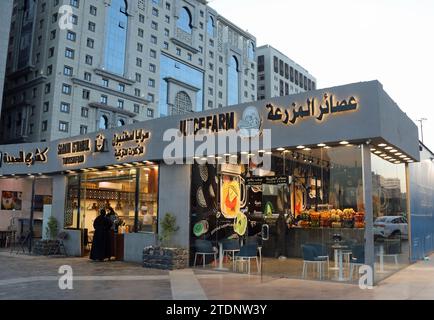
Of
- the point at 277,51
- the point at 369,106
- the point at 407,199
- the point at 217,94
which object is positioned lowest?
the point at 407,199

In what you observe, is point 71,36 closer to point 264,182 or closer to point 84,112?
point 84,112

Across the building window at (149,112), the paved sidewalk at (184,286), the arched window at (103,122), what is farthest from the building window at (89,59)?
the paved sidewalk at (184,286)

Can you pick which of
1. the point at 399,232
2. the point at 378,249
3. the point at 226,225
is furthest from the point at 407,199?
the point at 226,225

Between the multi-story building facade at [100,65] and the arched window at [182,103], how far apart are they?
14 cm

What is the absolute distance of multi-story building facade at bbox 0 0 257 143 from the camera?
1727 inches

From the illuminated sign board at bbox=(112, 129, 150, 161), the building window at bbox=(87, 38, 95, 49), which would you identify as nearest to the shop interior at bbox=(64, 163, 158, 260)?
the illuminated sign board at bbox=(112, 129, 150, 161)

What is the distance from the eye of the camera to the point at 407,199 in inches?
546

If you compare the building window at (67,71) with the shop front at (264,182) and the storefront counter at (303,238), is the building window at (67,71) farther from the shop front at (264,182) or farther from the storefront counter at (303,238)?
the storefront counter at (303,238)

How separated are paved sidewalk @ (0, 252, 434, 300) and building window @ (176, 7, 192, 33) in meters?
53.7

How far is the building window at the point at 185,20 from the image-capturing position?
60672 millimetres

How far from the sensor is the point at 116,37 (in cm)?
4959

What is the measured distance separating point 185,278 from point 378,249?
471cm

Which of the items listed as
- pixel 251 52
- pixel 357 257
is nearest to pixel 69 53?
pixel 251 52

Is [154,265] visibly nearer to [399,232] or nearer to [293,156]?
[293,156]
